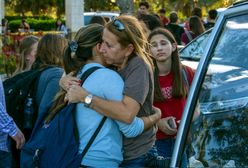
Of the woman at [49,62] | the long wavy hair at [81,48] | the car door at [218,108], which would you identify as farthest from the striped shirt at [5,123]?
the car door at [218,108]

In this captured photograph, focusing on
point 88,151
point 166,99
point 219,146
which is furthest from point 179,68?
point 219,146

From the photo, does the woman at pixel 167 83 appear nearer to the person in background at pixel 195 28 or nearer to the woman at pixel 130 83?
the woman at pixel 130 83

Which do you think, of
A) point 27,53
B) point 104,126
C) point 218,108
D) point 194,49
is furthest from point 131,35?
point 194,49

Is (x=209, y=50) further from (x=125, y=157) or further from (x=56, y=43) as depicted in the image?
(x=56, y=43)

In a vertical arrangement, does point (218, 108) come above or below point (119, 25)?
below

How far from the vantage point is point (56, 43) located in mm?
4621

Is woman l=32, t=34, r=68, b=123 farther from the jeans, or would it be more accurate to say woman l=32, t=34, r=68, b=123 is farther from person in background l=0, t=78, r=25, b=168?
the jeans

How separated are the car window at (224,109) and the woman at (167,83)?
1274 millimetres

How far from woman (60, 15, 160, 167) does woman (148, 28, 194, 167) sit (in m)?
0.71

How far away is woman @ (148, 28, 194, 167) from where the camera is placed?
415 cm

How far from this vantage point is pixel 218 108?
277 cm

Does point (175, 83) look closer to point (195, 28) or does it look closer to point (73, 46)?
point (73, 46)

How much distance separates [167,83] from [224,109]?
1.46 m

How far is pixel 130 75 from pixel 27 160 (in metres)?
0.79
